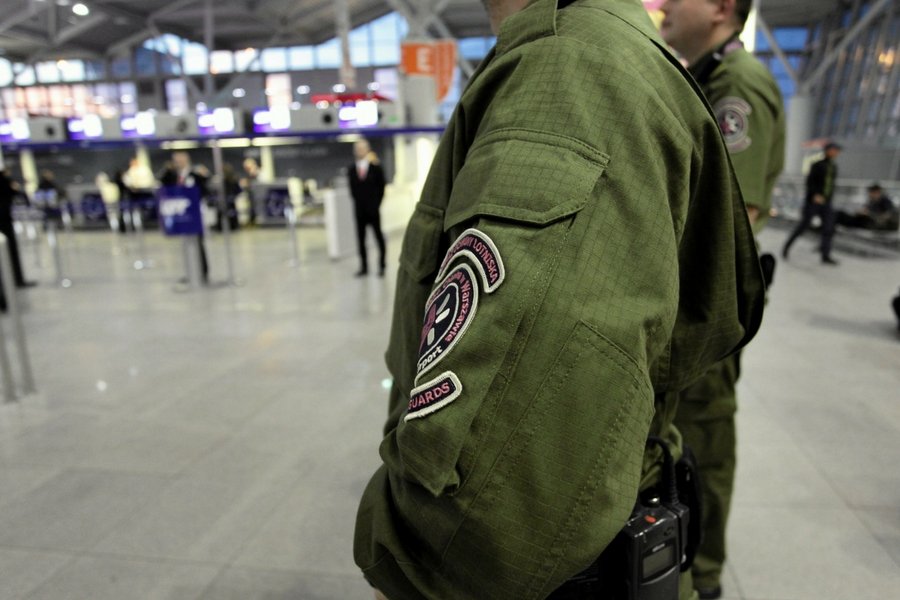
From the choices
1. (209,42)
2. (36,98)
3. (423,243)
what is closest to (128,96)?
(36,98)

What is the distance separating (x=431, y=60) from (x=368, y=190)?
868cm

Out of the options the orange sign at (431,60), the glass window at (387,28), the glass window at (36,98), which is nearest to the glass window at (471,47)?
the glass window at (387,28)

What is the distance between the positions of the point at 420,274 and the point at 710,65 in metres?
1.54

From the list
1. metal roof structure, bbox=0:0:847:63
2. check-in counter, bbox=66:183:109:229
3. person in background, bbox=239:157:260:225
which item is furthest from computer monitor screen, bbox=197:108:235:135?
metal roof structure, bbox=0:0:847:63

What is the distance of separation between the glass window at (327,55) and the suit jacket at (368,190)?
2910cm

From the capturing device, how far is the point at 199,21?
3156cm

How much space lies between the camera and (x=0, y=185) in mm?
7234

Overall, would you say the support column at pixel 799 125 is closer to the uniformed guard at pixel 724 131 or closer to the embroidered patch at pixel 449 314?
the uniformed guard at pixel 724 131

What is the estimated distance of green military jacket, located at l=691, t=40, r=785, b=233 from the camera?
1821 mm

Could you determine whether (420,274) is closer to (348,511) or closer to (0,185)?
(348,511)

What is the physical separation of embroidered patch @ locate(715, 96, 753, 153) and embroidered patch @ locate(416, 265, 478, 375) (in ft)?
4.87

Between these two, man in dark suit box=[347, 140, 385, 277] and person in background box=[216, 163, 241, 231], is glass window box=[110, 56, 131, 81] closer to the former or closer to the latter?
person in background box=[216, 163, 241, 231]

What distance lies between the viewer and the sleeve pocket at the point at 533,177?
2.06 feet

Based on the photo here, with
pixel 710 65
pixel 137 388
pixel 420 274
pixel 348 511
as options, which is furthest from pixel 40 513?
A: pixel 710 65
